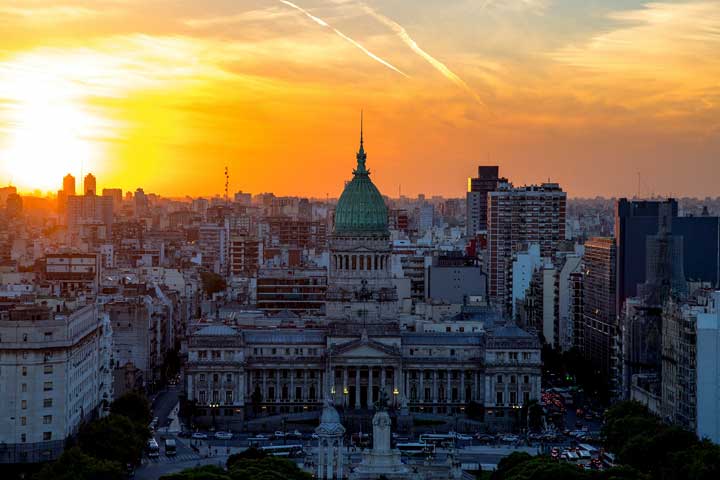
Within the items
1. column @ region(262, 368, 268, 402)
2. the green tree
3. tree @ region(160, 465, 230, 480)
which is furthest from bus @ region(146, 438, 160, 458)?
tree @ region(160, 465, 230, 480)

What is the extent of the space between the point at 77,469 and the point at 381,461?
17.6m

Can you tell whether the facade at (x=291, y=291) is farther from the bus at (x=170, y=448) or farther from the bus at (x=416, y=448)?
the bus at (x=416, y=448)

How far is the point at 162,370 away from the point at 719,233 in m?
62.8

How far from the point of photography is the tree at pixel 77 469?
9706cm

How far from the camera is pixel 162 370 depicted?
170875 mm

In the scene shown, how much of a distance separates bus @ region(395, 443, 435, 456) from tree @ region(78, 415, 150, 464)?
20475 mm

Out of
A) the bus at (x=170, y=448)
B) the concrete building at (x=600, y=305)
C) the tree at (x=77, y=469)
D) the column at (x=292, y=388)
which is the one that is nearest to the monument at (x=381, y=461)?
the tree at (x=77, y=469)

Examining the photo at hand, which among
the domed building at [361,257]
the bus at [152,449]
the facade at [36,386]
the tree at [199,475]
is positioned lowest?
the bus at [152,449]

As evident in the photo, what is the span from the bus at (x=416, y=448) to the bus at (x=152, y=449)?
57.8ft

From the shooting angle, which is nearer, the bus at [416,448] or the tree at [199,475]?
the tree at [199,475]

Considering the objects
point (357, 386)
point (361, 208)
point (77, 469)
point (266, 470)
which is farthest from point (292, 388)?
point (77, 469)

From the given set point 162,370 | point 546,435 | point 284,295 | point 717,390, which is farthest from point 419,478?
point 284,295

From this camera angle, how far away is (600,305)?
176 metres

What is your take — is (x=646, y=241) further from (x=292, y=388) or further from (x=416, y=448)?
(x=416, y=448)
